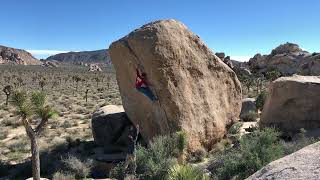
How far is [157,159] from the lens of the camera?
47.1 feet

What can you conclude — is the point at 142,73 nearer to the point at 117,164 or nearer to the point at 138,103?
the point at 138,103

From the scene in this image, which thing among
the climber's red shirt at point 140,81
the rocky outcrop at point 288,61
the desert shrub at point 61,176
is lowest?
the desert shrub at point 61,176

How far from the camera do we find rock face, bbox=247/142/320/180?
726 cm

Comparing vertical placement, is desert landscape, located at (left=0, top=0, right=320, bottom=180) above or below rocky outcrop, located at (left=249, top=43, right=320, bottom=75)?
below

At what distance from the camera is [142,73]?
16.5m

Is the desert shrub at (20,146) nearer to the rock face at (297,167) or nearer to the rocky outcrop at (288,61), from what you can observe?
the rock face at (297,167)

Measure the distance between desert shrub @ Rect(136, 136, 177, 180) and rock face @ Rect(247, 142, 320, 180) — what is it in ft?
18.5

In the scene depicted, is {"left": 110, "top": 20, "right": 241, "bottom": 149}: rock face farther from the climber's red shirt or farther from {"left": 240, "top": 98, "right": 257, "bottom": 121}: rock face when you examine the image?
{"left": 240, "top": 98, "right": 257, "bottom": 121}: rock face

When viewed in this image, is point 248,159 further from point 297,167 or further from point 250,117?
point 250,117

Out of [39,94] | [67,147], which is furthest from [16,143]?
[39,94]

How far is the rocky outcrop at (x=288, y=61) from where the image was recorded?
212 ft

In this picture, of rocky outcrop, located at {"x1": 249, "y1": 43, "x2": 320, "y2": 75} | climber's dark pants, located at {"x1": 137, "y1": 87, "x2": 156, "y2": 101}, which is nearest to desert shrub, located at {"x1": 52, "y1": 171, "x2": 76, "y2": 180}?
climber's dark pants, located at {"x1": 137, "y1": 87, "x2": 156, "y2": 101}

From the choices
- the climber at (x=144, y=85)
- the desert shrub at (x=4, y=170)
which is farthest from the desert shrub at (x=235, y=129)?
the desert shrub at (x=4, y=170)

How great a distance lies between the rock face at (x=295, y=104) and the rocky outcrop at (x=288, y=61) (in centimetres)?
4446
